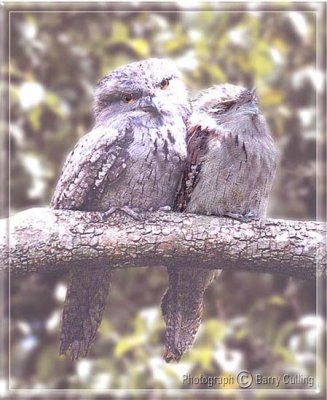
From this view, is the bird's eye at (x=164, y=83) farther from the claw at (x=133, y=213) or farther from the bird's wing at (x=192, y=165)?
the claw at (x=133, y=213)

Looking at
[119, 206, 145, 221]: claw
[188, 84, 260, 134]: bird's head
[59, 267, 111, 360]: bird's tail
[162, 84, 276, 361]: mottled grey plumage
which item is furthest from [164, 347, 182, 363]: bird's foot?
[188, 84, 260, 134]: bird's head

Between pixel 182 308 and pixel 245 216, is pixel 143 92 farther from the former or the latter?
pixel 182 308

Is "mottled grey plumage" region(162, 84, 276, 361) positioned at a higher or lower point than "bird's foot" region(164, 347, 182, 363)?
higher

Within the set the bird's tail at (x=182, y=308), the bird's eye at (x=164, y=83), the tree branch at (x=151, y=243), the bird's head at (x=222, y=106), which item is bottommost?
the bird's tail at (x=182, y=308)

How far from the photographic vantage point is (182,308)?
5.59 ft

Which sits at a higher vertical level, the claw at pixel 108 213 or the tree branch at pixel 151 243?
the claw at pixel 108 213

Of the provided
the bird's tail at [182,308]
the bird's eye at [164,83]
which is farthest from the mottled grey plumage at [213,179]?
the bird's eye at [164,83]

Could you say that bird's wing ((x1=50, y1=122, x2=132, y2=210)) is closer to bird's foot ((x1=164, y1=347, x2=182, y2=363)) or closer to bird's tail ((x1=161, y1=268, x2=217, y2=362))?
bird's tail ((x1=161, y1=268, x2=217, y2=362))

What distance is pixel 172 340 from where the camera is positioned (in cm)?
170

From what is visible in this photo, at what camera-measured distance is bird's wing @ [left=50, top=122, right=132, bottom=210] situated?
166 cm

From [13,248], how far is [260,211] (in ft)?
2.23

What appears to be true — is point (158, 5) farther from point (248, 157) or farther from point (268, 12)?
point (248, 157)

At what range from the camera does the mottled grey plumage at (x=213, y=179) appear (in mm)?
1688

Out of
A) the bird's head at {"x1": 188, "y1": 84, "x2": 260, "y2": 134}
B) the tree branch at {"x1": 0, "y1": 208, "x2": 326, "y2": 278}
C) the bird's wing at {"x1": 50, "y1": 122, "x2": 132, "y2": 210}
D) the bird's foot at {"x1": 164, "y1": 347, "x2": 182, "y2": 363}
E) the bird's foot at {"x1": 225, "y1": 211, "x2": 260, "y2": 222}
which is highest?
the bird's head at {"x1": 188, "y1": 84, "x2": 260, "y2": 134}
